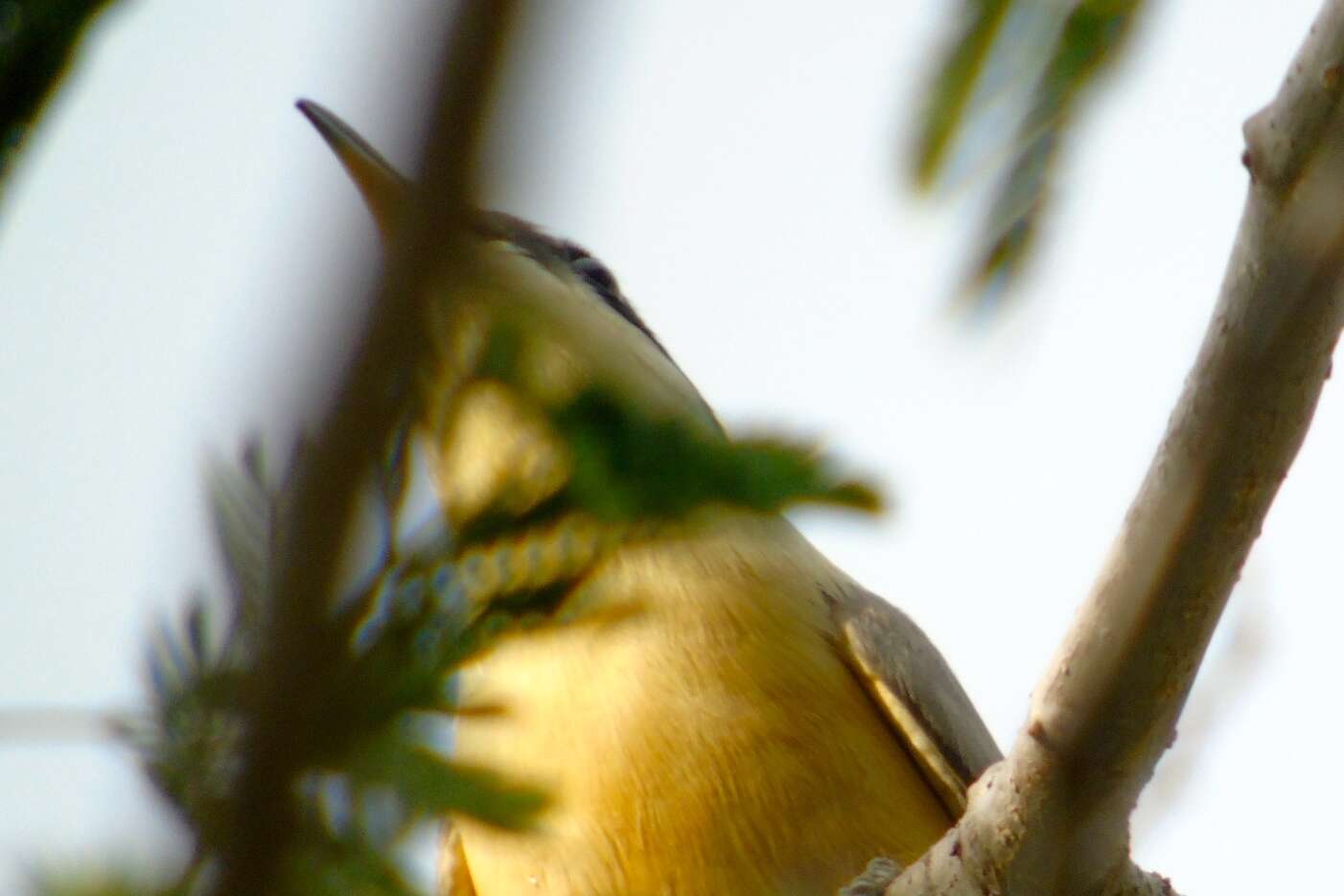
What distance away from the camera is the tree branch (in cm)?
238

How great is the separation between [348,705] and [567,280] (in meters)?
5.26

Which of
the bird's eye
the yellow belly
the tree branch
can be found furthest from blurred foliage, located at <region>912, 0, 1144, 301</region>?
the bird's eye

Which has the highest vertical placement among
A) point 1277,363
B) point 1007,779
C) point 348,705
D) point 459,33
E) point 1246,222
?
point 1246,222

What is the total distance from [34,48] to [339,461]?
44 centimetres

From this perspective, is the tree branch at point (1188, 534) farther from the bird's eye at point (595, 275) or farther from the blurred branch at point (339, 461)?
the bird's eye at point (595, 275)

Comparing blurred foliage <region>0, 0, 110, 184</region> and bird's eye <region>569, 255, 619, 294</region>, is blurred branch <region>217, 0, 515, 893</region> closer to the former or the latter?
blurred foliage <region>0, 0, 110, 184</region>

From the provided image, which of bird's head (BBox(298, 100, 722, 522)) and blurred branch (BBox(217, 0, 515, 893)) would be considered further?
bird's head (BBox(298, 100, 722, 522))

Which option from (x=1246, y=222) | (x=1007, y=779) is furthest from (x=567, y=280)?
(x=1246, y=222)

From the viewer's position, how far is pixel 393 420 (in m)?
0.93

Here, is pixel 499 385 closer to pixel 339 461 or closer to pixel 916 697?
pixel 339 461

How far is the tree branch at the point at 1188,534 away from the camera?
7.82 feet

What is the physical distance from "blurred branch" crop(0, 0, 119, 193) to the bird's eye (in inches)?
208

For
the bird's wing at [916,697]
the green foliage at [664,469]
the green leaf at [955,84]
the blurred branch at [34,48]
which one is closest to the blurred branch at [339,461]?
the green foliage at [664,469]

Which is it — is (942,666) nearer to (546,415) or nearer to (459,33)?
(546,415)
